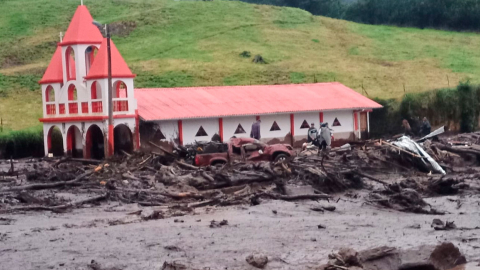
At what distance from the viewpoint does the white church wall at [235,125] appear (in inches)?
1710

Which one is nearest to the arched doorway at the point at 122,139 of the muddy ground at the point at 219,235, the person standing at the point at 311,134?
the person standing at the point at 311,134

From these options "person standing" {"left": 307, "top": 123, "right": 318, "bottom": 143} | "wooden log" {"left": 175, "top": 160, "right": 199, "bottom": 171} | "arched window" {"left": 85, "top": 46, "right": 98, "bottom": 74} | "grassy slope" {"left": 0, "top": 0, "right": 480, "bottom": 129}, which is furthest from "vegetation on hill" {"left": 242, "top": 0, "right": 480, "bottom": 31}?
"wooden log" {"left": 175, "top": 160, "right": 199, "bottom": 171}

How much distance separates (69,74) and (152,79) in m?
24.3

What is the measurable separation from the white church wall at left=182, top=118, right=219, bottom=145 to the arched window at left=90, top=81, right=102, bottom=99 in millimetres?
4341

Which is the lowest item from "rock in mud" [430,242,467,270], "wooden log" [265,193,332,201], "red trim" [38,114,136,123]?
Result: "rock in mud" [430,242,467,270]

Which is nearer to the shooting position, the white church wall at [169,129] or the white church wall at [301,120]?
the white church wall at [169,129]

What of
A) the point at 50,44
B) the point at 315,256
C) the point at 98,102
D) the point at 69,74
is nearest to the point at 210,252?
the point at 315,256

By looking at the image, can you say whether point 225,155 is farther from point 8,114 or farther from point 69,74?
point 8,114

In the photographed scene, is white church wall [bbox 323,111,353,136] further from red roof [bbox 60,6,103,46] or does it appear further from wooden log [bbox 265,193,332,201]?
wooden log [bbox 265,193,332,201]

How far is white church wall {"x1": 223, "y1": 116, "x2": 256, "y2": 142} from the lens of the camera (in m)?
43.4

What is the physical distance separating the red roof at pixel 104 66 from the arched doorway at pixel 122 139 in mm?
2810

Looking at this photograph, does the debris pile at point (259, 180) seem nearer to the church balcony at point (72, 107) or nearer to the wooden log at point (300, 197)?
the wooden log at point (300, 197)

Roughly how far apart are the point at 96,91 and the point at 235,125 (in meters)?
7.45

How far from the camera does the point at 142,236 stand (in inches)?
722
